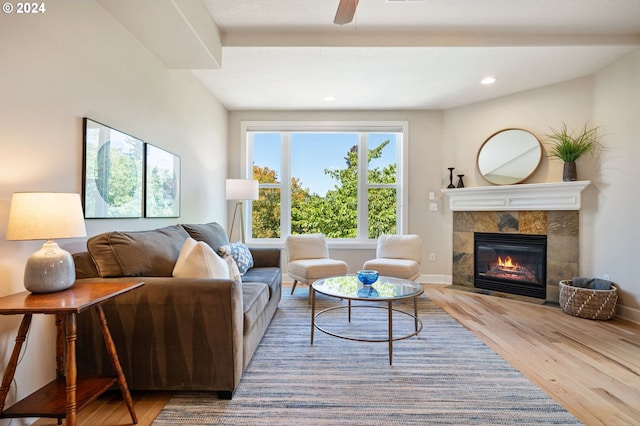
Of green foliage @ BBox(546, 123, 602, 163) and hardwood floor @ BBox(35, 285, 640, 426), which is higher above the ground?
green foliage @ BBox(546, 123, 602, 163)

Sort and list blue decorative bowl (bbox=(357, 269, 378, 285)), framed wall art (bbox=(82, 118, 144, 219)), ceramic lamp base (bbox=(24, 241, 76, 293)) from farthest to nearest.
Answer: blue decorative bowl (bbox=(357, 269, 378, 285)) → framed wall art (bbox=(82, 118, 144, 219)) → ceramic lamp base (bbox=(24, 241, 76, 293))

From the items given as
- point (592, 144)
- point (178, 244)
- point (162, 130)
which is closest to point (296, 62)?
point (162, 130)

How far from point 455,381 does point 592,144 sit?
3.04m

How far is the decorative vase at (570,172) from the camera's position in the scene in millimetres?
3320

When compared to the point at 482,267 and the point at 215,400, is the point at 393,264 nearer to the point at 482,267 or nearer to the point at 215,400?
the point at 482,267

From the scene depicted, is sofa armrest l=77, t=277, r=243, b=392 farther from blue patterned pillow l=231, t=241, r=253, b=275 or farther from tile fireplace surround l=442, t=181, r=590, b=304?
tile fireplace surround l=442, t=181, r=590, b=304

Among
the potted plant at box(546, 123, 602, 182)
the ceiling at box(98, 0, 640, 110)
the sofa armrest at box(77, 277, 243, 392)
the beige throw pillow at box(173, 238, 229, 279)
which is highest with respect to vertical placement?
the ceiling at box(98, 0, 640, 110)

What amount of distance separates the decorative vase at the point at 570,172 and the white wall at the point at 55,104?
410 centimetres

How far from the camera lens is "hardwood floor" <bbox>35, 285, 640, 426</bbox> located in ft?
5.34

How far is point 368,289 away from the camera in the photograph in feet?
7.98

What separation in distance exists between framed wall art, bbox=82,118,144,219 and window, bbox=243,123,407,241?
7.70 feet

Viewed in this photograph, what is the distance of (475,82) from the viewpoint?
352cm

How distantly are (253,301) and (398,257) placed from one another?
7.66ft

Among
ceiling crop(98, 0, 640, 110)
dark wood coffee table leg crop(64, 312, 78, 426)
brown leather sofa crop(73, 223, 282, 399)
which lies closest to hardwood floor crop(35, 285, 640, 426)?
brown leather sofa crop(73, 223, 282, 399)
